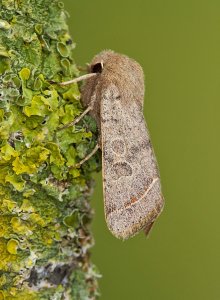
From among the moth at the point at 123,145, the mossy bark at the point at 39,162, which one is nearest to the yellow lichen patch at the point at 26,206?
the mossy bark at the point at 39,162

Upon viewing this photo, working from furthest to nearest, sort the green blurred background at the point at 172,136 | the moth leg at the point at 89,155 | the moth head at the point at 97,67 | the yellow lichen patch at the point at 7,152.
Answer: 1. the green blurred background at the point at 172,136
2. the moth head at the point at 97,67
3. the moth leg at the point at 89,155
4. the yellow lichen patch at the point at 7,152

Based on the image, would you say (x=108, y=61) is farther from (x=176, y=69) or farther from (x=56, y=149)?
(x=176, y=69)

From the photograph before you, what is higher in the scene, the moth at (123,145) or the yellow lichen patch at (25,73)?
the yellow lichen patch at (25,73)

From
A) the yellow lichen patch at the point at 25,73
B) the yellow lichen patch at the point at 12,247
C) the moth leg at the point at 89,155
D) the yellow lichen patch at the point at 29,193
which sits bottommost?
the yellow lichen patch at the point at 12,247

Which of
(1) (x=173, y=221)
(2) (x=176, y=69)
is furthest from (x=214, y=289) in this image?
(2) (x=176, y=69)

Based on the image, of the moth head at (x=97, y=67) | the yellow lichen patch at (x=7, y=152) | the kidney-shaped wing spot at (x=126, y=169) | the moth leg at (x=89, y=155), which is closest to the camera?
the yellow lichen patch at (x=7, y=152)

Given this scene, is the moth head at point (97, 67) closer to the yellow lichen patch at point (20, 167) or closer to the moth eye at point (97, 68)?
the moth eye at point (97, 68)

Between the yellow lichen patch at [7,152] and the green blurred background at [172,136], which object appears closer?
the yellow lichen patch at [7,152]
